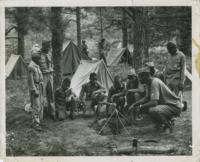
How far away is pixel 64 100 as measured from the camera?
3658 millimetres

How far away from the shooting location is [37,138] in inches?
142

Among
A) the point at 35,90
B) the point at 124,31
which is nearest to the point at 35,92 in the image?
the point at 35,90

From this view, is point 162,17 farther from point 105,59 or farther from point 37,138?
point 37,138

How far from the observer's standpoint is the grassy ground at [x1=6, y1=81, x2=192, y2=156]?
3.60 meters

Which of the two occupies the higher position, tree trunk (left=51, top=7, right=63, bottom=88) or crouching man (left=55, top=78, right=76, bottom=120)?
tree trunk (left=51, top=7, right=63, bottom=88)

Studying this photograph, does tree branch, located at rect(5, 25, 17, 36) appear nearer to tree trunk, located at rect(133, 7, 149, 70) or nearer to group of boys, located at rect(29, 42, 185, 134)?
group of boys, located at rect(29, 42, 185, 134)

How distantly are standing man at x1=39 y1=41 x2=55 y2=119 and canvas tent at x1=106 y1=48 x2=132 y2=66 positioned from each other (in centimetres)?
68

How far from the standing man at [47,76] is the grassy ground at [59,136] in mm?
149

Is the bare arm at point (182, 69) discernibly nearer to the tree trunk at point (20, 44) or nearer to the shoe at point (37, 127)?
the shoe at point (37, 127)

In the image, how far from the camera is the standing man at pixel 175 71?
12.0 feet

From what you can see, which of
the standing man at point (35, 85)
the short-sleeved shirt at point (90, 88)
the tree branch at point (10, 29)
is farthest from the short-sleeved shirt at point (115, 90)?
the tree branch at point (10, 29)

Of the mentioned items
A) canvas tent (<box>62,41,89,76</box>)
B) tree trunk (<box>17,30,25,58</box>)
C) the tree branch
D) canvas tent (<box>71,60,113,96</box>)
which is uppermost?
the tree branch

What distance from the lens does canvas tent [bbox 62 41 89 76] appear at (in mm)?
3631

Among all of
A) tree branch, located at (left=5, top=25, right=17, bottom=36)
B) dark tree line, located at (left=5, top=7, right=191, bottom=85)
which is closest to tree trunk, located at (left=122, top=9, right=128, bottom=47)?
dark tree line, located at (left=5, top=7, right=191, bottom=85)
